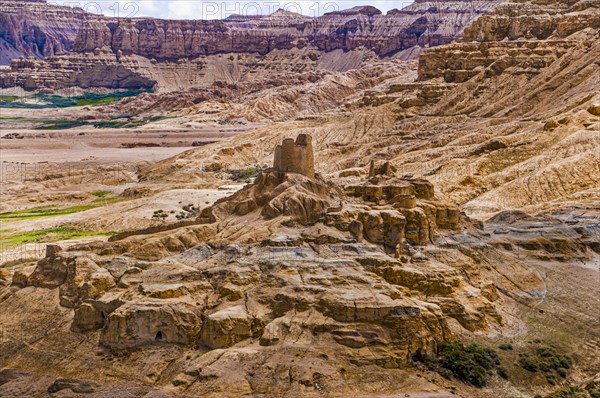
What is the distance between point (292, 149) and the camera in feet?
114

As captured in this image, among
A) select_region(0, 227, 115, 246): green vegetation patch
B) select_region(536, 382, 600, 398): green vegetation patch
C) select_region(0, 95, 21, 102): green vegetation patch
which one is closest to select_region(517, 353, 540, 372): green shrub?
select_region(536, 382, 600, 398): green vegetation patch

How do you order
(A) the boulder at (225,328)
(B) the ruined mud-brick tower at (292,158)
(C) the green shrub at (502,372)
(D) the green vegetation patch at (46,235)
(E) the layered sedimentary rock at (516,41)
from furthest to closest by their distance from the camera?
(E) the layered sedimentary rock at (516,41) < (D) the green vegetation patch at (46,235) < (B) the ruined mud-brick tower at (292,158) < (C) the green shrub at (502,372) < (A) the boulder at (225,328)

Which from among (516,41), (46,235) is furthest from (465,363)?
(516,41)

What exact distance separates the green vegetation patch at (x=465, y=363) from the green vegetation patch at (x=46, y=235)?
89.2 feet

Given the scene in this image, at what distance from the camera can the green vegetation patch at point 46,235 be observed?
153ft

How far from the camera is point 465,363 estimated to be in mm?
25469

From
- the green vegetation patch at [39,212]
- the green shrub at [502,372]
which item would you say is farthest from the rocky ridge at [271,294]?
the green vegetation patch at [39,212]

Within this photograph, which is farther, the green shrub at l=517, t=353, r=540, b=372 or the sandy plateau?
the green shrub at l=517, t=353, r=540, b=372

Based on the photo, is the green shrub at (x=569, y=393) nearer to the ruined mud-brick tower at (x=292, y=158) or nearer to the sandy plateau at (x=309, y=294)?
the sandy plateau at (x=309, y=294)

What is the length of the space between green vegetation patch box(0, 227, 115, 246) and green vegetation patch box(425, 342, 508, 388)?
2718 cm

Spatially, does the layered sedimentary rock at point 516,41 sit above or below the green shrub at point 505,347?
above

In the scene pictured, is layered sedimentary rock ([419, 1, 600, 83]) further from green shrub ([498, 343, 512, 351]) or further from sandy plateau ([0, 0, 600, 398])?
green shrub ([498, 343, 512, 351])

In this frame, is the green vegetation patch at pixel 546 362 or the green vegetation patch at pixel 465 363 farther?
the green vegetation patch at pixel 546 362

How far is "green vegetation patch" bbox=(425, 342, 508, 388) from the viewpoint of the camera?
25406 millimetres
